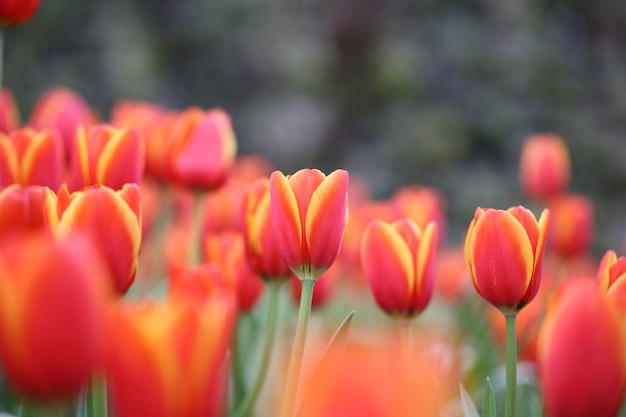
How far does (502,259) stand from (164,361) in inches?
9.4

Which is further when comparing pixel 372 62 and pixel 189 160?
pixel 372 62

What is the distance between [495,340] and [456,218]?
1.94 m

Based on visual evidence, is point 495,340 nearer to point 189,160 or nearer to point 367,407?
point 189,160

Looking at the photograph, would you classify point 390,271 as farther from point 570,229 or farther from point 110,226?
point 570,229

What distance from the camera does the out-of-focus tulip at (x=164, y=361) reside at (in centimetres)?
24

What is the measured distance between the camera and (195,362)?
0.25m

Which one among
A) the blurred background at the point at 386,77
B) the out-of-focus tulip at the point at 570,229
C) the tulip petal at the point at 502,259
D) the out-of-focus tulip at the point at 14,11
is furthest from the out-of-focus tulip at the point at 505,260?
the blurred background at the point at 386,77

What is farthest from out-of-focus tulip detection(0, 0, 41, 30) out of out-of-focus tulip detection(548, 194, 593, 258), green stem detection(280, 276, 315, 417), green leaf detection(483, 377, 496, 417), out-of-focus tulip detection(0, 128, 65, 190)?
out-of-focus tulip detection(548, 194, 593, 258)

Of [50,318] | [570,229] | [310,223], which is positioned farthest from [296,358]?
[570,229]

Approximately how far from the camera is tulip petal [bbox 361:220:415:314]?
1.59 feet

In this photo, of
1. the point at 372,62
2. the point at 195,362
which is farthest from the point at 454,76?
the point at 195,362

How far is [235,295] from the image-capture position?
0.53 meters

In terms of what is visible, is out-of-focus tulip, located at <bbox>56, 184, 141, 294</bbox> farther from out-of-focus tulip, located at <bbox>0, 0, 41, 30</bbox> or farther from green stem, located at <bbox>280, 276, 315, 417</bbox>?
out-of-focus tulip, located at <bbox>0, 0, 41, 30</bbox>

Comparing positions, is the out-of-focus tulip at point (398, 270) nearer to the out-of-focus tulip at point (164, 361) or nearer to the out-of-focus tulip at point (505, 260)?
the out-of-focus tulip at point (505, 260)
